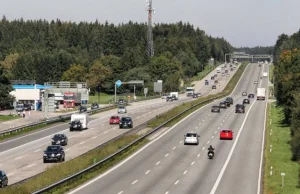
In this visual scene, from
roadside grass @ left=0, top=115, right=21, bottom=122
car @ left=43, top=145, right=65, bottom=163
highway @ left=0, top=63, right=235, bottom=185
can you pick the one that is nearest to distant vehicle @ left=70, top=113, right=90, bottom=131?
highway @ left=0, top=63, right=235, bottom=185

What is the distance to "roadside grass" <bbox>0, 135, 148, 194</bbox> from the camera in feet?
117

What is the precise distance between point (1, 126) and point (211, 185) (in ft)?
181

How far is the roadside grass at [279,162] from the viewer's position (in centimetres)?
3973

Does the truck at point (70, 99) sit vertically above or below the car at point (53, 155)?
above

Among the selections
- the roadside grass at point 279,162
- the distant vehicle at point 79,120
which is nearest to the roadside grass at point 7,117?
the distant vehicle at point 79,120

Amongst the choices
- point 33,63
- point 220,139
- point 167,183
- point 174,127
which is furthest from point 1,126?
point 33,63

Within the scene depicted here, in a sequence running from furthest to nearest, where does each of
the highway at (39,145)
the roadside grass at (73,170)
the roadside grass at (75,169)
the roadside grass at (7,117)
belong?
the roadside grass at (7,117) < the highway at (39,145) < the roadside grass at (75,169) < the roadside grass at (73,170)

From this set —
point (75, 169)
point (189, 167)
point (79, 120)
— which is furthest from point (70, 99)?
point (75, 169)

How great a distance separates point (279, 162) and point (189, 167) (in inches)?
334

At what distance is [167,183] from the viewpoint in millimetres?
41562

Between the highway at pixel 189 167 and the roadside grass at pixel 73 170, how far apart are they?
78 centimetres

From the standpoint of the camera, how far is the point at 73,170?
143 feet

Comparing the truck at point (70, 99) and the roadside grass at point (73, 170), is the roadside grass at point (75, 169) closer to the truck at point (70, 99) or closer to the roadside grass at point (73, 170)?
the roadside grass at point (73, 170)

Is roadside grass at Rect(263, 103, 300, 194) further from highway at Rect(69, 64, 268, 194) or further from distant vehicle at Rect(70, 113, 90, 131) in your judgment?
distant vehicle at Rect(70, 113, 90, 131)
